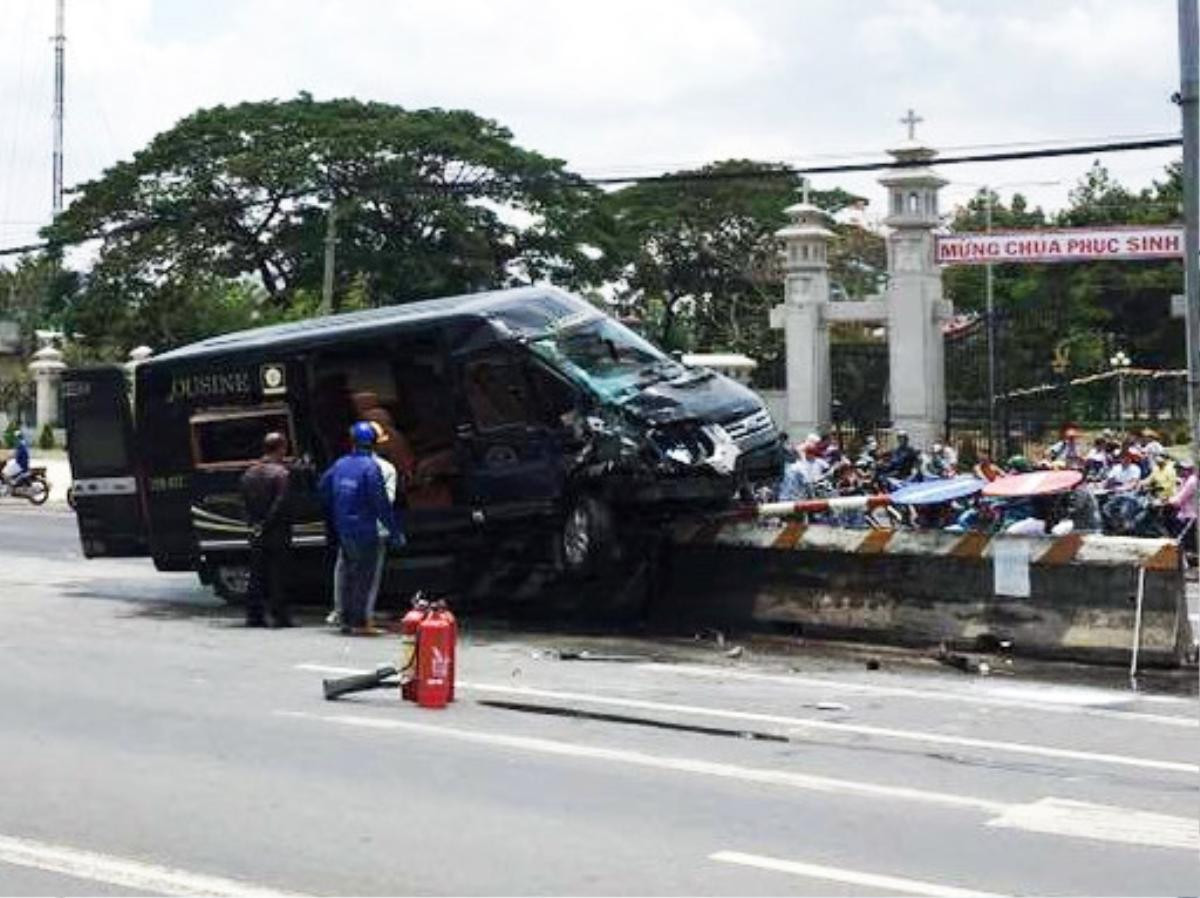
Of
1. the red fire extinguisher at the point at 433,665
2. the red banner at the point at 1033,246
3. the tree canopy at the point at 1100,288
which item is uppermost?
the tree canopy at the point at 1100,288

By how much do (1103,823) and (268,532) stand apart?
27.7 feet

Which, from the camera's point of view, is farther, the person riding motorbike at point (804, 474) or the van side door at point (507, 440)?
the person riding motorbike at point (804, 474)

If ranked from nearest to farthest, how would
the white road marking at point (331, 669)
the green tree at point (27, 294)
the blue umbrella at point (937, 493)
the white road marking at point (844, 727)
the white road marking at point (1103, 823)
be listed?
the white road marking at point (1103, 823), the white road marking at point (844, 727), the white road marking at point (331, 669), the blue umbrella at point (937, 493), the green tree at point (27, 294)

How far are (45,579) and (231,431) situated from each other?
4212mm

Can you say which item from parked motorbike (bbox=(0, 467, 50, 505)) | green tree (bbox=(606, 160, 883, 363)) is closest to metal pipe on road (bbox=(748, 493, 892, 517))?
parked motorbike (bbox=(0, 467, 50, 505))

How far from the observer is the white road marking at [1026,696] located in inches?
389

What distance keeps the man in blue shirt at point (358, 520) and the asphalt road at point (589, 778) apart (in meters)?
0.82

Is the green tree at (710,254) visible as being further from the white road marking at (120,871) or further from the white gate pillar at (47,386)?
the white road marking at (120,871)

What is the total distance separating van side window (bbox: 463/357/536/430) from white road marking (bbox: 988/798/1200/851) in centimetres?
680

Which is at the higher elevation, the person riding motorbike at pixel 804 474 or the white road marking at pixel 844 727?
the person riding motorbike at pixel 804 474

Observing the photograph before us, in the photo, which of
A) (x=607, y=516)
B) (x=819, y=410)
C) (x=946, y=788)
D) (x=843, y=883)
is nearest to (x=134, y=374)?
(x=607, y=516)

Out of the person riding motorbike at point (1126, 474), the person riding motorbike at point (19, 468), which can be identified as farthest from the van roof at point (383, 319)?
the person riding motorbike at point (19, 468)

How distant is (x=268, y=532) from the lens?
13898 mm

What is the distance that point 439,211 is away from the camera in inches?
2084
